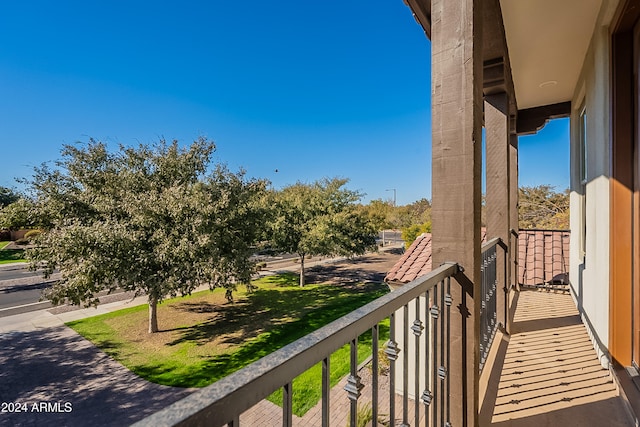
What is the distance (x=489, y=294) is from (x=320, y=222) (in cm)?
1069

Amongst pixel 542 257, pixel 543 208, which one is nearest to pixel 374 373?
pixel 542 257

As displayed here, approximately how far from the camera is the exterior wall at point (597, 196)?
2.25m

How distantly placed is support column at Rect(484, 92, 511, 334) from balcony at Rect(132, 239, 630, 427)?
0.29 ft

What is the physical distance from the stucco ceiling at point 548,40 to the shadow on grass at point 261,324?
7.35 metres

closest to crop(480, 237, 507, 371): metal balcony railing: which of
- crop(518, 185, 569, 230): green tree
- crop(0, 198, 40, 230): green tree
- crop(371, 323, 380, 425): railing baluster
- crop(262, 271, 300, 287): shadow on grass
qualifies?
crop(371, 323, 380, 425): railing baluster

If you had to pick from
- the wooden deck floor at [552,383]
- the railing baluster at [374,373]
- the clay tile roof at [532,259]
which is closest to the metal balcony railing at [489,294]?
the wooden deck floor at [552,383]

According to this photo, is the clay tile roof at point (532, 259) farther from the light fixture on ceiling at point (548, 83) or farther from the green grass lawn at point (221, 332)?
the green grass lawn at point (221, 332)

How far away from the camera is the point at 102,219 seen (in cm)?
846

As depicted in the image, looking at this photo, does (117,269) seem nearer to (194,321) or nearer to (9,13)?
(194,321)

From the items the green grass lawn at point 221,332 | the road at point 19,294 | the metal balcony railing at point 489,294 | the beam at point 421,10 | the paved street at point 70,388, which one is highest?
the beam at point 421,10

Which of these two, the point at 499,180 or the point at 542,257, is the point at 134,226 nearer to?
the point at 499,180

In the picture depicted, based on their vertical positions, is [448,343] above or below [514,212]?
below

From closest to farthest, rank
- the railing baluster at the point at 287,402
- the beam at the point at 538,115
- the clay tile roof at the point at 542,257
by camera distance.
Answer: the railing baluster at the point at 287,402
the clay tile roof at the point at 542,257
the beam at the point at 538,115

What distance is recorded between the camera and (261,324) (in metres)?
9.30
